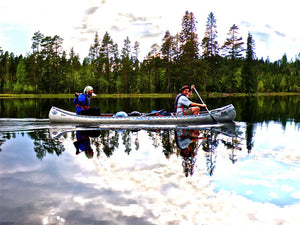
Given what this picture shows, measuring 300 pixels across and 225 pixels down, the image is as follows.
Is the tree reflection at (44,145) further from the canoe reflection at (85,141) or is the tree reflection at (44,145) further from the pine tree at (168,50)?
the pine tree at (168,50)

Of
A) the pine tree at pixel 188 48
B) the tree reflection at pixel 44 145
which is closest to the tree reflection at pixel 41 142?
the tree reflection at pixel 44 145

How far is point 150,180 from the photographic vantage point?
691cm

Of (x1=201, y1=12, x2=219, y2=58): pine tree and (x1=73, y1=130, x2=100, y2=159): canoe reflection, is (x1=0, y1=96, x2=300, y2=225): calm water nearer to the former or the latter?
(x1=73, y1=130, x2=100, y2=159): canoe reflection

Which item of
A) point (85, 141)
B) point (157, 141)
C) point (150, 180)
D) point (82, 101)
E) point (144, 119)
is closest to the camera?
point (150, 180)

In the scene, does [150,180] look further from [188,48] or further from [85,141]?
[188,48]

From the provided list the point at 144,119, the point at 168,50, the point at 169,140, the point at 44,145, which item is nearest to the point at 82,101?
the point at 144,119

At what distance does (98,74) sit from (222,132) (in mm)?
58117

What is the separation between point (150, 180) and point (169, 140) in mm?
4849

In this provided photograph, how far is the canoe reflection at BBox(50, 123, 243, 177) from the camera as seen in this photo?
9.25 meters

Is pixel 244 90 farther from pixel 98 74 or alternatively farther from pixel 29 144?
pixel 29 144

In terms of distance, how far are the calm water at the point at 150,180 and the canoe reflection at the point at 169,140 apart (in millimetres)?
39

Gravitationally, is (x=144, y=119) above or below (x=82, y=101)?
below

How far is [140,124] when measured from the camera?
15.8m

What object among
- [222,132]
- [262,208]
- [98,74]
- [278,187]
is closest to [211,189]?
[262,208]
